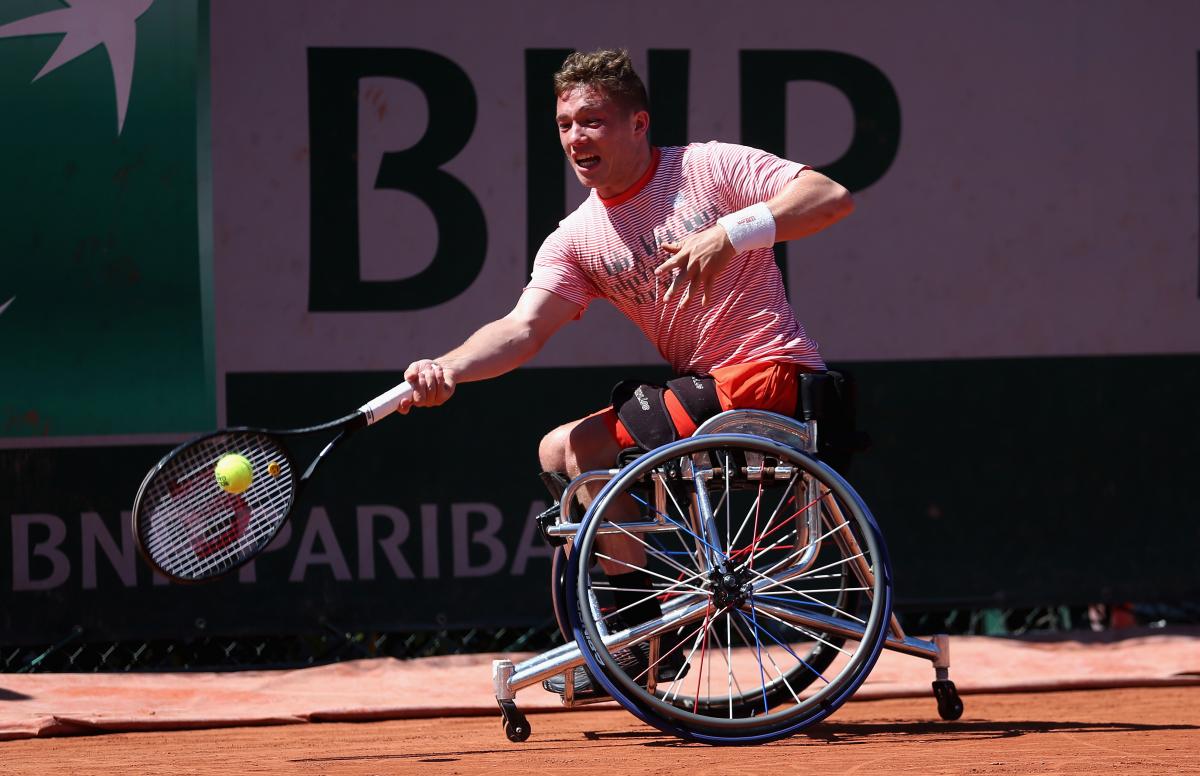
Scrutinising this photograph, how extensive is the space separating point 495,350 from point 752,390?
1.91ft

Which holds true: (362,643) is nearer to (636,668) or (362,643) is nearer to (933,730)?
(636,668)

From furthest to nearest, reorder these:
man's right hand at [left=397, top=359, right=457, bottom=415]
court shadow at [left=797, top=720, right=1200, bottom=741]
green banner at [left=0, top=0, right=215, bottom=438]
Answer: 1. green banner at [left=0, top=0, right=215, bottom=438]
2. court shadow at [left=797, top=720, right=1200, bottom=741]
3. man's right hand at [left=397, top=359, right=457, bottom=415]

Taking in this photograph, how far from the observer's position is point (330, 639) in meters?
4.69

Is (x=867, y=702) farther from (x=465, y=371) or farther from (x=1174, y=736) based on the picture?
(x=465, y=371)

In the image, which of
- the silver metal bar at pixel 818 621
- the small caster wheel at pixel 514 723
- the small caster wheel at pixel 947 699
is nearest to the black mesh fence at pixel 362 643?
the small caster wheel at pixel 514 723

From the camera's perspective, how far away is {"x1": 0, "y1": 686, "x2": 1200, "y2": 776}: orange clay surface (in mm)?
2932

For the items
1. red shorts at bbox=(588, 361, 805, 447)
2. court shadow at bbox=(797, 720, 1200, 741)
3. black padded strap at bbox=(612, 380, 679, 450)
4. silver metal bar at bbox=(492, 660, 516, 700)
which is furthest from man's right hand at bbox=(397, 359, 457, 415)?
court shadow at bbox=(797, 720, 1200, 741)

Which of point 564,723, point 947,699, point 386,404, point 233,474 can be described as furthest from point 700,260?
point 564,723

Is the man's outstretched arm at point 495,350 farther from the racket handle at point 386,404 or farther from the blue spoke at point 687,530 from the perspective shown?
the blue spoke at point 687,530

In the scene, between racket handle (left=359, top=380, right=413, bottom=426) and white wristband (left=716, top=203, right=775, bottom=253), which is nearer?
white wristband (left=716, top=203, right=775, bottom=253)

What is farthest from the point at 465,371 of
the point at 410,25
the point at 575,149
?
the point at 410,25

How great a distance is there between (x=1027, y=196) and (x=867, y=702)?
1876 mm

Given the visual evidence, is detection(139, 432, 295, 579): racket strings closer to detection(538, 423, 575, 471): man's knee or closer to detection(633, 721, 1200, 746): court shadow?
detection(538, 423, 575, 471): man's knee

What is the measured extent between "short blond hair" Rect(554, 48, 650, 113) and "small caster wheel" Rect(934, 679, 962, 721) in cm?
144
